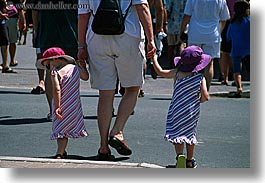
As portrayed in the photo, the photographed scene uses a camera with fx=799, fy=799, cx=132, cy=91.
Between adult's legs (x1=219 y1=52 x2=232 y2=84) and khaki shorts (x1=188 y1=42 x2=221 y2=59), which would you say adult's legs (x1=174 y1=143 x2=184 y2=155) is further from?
adult's legs (x1=219 y1=52 x2=232 y2=84)

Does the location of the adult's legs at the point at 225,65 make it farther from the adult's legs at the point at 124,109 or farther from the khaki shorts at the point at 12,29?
the adult's legs at the point at 124,109

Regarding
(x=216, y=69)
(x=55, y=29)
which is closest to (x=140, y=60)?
(x=55, y=29)

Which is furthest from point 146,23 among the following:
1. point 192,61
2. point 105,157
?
point 105,157

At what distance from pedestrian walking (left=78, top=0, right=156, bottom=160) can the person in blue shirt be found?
14.1 feet

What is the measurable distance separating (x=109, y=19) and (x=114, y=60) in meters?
0.38

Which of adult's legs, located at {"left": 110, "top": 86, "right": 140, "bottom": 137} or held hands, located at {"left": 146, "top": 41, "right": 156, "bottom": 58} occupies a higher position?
held hands, located at {"left": 146, "top": 41, "right": 156, "bottom": 58}

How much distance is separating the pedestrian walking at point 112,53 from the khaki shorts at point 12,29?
3365mm

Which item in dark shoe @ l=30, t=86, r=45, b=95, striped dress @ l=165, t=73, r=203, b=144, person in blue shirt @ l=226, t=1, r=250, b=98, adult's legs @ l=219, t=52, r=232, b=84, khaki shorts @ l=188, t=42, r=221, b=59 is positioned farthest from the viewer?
adult's legs @ l=219, t=52, r=232, b=84

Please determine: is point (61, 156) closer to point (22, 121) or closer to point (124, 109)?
point (124, 109)

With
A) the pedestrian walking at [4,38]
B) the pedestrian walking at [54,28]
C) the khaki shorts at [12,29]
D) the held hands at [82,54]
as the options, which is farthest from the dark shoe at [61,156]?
the khaki shorts at [12,29]

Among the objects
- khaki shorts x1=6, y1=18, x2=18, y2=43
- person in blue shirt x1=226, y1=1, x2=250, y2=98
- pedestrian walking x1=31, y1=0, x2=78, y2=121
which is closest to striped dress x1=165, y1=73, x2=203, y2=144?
pedestrian walking x1=31, y1=0, x2=78, y2=121

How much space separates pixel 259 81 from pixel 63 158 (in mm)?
1742

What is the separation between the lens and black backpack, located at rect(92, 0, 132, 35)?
20.8ft

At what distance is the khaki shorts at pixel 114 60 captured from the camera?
6.45 metres
